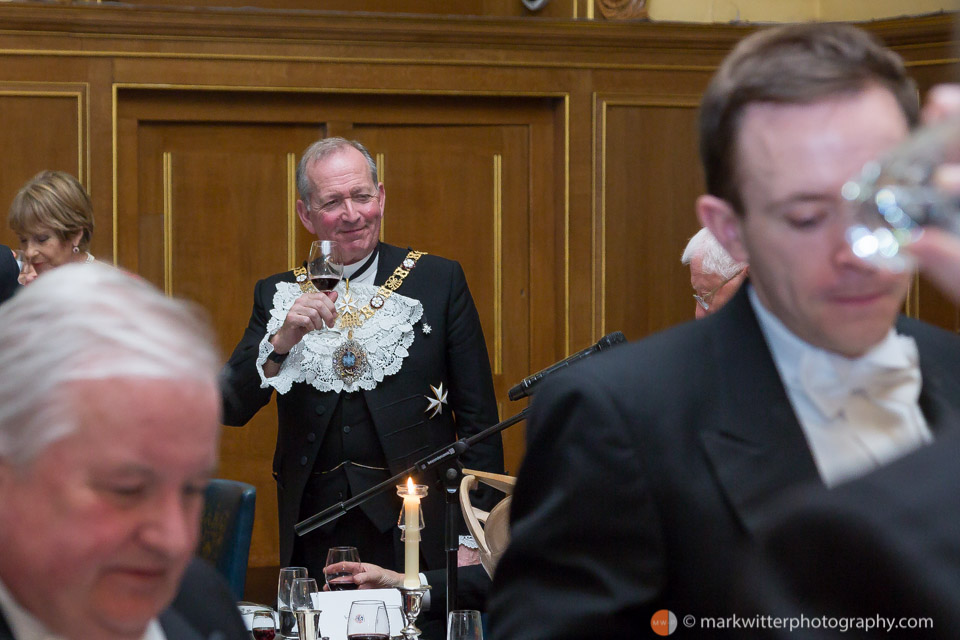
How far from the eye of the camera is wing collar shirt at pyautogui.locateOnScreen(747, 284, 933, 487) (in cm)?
116

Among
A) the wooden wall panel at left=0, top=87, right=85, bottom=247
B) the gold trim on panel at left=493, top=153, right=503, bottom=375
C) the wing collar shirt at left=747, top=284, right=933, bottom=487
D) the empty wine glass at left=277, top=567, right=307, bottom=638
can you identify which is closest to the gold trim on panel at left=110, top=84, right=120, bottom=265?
the wooden wall panel at left=0, top=87, right=85, bottom=247

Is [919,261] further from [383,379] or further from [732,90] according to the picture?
[383,379]

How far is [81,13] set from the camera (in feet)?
17.6

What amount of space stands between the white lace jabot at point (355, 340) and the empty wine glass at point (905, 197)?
279 cm

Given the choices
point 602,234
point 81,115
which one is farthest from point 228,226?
point 602,234

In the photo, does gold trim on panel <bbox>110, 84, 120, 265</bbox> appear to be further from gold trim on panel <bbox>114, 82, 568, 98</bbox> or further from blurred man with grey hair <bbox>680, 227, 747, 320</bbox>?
blurred man with grey hair <bbox>680, 227, 747, 320</bbox>

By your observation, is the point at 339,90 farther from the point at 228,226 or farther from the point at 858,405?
the point at 858,405

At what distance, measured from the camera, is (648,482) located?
1216mm

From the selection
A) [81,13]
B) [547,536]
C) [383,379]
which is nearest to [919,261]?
[547,536]

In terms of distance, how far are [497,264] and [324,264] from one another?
272 cm

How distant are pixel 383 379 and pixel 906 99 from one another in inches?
96.7

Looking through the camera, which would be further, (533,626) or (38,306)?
(533,626)

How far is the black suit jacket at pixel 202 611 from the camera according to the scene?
1.20m

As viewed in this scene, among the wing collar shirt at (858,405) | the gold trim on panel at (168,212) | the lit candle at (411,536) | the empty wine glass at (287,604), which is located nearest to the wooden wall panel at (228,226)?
the gold trim on panel at (168,212)
